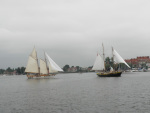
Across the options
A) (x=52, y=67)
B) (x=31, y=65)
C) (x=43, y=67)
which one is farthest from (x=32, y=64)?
(x=52, y=67)

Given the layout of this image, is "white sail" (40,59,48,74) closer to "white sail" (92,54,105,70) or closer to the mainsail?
the mainsail

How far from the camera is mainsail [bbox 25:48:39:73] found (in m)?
107

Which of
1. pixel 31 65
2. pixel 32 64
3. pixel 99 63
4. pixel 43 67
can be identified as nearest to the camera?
pixel 99 63

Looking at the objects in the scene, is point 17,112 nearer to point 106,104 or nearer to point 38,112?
point 38,112

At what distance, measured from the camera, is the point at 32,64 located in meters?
108

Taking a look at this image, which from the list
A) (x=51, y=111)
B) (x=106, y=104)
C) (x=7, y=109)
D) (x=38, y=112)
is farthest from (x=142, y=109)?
(x=7, y=109)

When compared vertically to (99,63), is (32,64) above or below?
above

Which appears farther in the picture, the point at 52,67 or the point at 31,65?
the point at 31,65

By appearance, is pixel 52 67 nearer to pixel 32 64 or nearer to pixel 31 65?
pixel 32 64

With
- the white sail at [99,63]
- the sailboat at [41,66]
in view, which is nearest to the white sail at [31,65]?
the sailboat at [41,66]

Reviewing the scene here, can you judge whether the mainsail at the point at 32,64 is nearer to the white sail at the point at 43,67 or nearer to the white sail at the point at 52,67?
the white sail at the point at 43,67

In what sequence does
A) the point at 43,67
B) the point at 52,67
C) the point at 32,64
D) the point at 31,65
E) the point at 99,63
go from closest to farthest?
the point at 52,67
the point at 99,63
the point at 31,65
the point at 32,64
the point at 43,67

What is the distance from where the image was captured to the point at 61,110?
89.4 feet

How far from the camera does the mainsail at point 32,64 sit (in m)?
107
